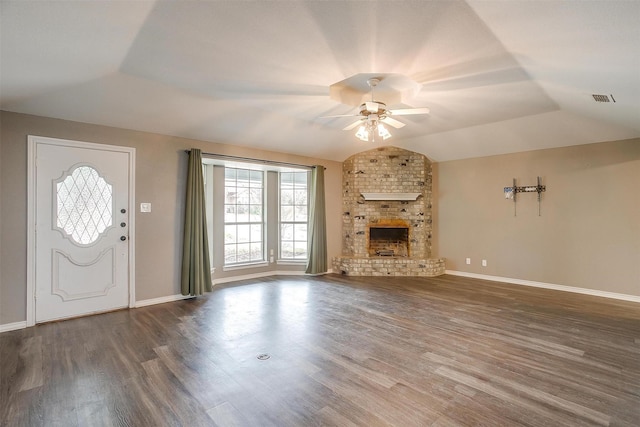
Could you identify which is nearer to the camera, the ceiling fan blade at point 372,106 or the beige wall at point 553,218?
the ceiling fan blade at point 372,106

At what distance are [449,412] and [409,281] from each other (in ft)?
13.0

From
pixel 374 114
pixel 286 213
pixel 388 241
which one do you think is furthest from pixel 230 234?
pixel 374 114

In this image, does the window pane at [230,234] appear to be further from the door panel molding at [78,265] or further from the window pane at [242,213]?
the door panel molding at [78,265]

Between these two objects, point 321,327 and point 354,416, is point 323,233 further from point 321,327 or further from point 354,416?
point 354,416

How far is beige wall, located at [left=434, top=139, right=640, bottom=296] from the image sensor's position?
4.69 meters

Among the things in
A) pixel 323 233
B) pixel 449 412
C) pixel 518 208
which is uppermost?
pixel 518 208

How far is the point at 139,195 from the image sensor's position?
4371 millimetres

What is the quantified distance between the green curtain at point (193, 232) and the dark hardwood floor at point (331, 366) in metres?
0.45

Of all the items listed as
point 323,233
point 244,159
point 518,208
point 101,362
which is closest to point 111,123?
point 244,159

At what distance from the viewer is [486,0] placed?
1.97 m

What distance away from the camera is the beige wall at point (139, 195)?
345 centimetres

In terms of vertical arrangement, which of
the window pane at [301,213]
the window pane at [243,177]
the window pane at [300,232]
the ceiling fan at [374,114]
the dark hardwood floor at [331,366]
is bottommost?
the dark hardwood floor at [331,366]

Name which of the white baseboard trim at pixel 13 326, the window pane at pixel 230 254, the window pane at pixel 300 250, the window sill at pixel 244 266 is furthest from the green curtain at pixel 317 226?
the white baseboard trim at pixel 13 326

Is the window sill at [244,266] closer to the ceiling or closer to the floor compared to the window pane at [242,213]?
closer to the floor
